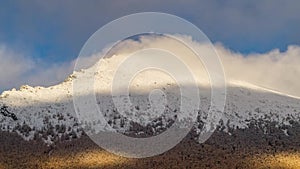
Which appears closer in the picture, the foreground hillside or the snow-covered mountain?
the foreground hillside

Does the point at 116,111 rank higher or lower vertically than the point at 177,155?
higher

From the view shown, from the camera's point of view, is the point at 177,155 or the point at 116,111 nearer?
the point at 177,155

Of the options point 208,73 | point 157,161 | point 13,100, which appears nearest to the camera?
point 157,161

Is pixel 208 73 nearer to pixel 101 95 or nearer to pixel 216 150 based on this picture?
pixel 101 95

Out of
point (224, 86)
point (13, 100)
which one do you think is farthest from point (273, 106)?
point (13, 100)

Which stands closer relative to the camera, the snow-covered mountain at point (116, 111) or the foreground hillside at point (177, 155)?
the foreground hillside at point (177, 155)

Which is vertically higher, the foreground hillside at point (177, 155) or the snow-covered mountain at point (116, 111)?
the snow-covered mountain at point (116, 111)

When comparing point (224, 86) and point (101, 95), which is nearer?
point (101, 95)

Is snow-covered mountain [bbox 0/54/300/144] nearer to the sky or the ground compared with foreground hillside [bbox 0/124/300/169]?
nearer to the sky
